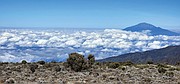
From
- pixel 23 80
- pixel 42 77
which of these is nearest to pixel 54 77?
pixel 42 77

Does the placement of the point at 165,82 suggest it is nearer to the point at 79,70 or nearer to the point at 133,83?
the point at 133,83

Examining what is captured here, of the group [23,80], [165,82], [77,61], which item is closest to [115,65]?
[77,61]

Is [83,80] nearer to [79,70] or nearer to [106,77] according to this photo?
[106,77]

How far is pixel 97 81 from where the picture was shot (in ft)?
84.7

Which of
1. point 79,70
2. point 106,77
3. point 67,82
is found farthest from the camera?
point 79,70

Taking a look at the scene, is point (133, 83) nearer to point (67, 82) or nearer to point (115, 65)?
point (67, 82)

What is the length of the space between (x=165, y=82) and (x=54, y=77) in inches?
357

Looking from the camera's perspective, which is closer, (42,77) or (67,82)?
(67,82)

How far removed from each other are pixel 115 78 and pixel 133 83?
262 cm

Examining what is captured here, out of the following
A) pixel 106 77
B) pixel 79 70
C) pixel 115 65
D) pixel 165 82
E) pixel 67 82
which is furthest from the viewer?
pixel 115 65

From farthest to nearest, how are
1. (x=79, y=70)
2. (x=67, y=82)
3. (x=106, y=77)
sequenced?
1. (x=79, y=70)
2. (x=106, y=77)
3. (x=67, y=82)

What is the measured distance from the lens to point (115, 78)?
27547mm

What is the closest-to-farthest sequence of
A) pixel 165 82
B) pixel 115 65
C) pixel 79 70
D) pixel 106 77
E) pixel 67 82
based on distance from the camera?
pixel 67 82
pixel 165 82
pixel 106 77
pixel 79 70
pixel 115 65

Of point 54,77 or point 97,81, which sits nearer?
point 97,81
